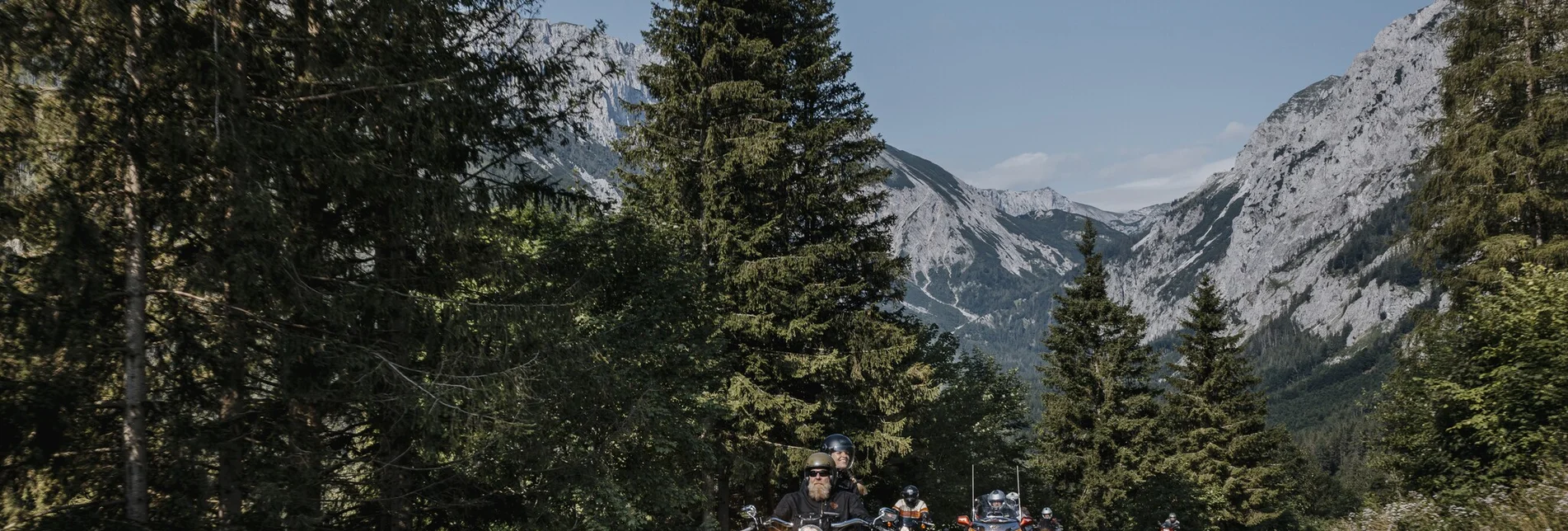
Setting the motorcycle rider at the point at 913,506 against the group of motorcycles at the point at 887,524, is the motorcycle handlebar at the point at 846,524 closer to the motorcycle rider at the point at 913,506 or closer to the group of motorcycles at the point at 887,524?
the group of motorcycles at the point at 887,524

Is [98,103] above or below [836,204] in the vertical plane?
below

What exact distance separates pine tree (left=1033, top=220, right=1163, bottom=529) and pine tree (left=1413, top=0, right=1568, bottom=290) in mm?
17846

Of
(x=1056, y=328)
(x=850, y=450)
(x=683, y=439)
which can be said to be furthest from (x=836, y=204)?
(x=1056, y=328)

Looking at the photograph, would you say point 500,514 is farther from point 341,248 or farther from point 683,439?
point 683,439

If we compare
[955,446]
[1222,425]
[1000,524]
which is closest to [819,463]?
[1000,524]

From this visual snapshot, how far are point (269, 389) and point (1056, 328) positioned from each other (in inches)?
1257

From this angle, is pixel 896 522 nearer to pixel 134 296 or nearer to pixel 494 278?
pixel 494 278

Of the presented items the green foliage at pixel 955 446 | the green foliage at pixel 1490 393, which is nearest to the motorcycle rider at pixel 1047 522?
the green foliage at pixel 1490 393

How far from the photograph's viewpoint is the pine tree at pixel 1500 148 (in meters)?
14.9

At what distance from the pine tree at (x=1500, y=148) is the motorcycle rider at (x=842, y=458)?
44.4 ft

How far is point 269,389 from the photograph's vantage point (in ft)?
26.8

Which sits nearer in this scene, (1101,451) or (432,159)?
(432,159)

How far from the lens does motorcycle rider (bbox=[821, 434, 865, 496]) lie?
28.9 feet

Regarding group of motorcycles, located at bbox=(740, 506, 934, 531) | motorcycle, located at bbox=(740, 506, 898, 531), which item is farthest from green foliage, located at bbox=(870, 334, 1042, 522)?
motorcycle, located at bbox=(740, 506, 898, 531)
